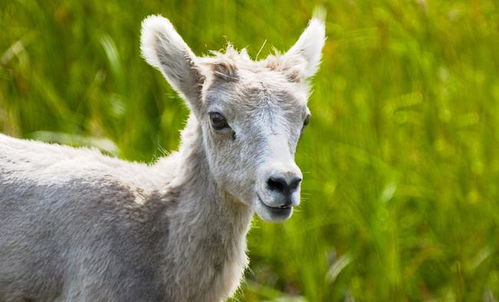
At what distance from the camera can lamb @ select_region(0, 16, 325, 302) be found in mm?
4562

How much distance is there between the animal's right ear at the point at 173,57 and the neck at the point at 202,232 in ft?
0.45

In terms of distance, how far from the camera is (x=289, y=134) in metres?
4.41

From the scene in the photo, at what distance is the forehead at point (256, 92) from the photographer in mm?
4449

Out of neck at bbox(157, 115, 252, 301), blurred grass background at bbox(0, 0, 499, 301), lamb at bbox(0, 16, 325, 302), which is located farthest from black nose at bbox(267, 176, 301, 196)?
blurred grass background at bbox(0, 0, 499, 301)

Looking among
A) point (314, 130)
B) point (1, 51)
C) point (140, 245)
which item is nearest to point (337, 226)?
point (314, 130)

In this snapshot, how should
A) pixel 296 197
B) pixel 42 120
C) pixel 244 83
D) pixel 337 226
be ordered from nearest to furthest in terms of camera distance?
pixel 296 197 < pixel 244 83 < pixel 337 226 < pixel 42 120

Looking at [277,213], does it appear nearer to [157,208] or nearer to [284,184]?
[284,184]

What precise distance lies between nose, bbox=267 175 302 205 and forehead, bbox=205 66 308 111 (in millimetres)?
368

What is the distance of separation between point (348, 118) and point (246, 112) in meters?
1.90

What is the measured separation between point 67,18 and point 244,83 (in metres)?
2.63

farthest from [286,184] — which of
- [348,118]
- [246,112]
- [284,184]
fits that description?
[348,118]

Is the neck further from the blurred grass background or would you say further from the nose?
the blurred grass background

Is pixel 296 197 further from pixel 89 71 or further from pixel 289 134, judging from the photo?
pixel 89 71

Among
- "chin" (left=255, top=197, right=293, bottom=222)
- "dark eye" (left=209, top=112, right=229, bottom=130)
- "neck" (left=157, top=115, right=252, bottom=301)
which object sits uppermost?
"dark eye" (left=209, top=112, right=229, bottom=130)
